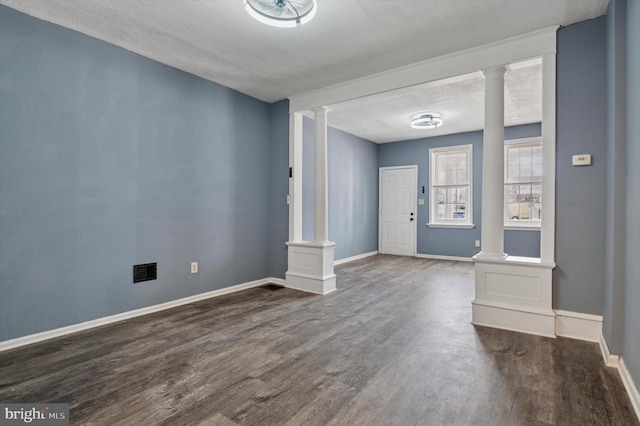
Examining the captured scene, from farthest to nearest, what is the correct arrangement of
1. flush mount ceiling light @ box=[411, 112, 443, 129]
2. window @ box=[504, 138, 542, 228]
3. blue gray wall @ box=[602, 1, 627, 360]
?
1. window @ box=[504, 138, 542, 228]
2. flush mount ceiling light @ box=[411, 112, 443, 129]
3. blue gray wall @ box=[602, 1, 627, 360]

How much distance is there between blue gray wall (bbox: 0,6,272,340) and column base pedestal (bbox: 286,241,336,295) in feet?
2.48

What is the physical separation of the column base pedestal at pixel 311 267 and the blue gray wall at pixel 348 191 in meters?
1.01

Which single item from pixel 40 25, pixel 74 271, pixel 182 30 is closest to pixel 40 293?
pixel 74 271

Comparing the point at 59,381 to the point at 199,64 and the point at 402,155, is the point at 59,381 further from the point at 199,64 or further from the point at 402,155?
the point at 402,155

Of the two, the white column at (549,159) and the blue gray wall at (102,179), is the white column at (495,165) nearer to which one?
the white column at (549,159)

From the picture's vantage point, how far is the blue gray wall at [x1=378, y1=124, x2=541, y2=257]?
5.86 metres

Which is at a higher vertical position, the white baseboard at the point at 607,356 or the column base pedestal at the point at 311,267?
the column base pedestal at the point at 311,267

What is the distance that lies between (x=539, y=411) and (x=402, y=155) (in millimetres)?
6146

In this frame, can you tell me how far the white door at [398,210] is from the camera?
7.12 m

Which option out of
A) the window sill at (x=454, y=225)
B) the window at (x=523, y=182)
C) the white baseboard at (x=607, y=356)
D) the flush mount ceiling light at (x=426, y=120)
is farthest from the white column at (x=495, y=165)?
the window sill at (x=454, y=225)

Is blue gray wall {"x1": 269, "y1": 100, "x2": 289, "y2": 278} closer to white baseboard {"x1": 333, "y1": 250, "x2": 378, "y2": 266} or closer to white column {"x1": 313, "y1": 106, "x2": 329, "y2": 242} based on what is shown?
white column {"x1": 313, "y1": 106, "x2": 329, "y2": 242}

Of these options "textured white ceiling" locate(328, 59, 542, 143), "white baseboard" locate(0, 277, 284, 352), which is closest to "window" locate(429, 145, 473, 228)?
"textured white ceiling" locate(328, 59, 542, 143)

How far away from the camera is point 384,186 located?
753 centimetres

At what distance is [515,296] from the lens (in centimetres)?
281
